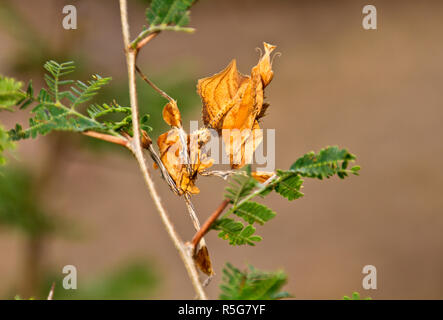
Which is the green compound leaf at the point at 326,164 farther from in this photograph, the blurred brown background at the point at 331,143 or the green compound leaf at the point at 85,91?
the blurred brown background at the point at 331,143

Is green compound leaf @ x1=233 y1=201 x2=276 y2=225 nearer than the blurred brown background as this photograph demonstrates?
Yes

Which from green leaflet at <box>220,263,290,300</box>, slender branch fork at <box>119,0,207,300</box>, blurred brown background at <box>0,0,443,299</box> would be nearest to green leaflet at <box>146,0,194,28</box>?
slender branch fork at <box>119,0,207,300</box>

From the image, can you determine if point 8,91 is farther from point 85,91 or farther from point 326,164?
point 326,164

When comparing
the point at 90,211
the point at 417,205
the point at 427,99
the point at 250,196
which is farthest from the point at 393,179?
the point at 250,196

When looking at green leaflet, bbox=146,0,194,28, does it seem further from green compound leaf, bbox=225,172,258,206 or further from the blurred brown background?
the blurred brown background

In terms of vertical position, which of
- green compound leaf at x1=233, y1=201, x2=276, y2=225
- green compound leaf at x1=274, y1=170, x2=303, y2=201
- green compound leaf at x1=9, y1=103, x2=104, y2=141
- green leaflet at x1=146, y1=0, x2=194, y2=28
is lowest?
green compound leaf at x1=233, y1=201, x2=276, y2=225

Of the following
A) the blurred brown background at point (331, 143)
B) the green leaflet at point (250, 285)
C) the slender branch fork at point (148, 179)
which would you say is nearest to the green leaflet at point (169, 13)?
the slender branch fork at point (148, 179)
